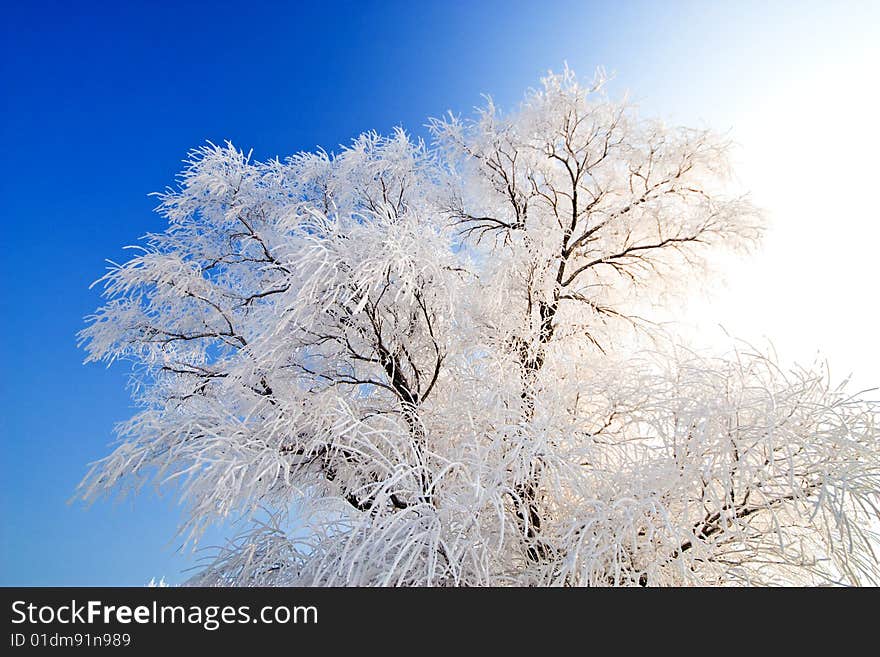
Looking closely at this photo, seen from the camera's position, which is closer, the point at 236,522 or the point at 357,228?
the point at 236,522

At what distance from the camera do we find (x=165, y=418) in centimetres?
353

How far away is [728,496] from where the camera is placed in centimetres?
236

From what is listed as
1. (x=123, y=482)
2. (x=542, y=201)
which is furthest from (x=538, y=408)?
(x=542, y=201)

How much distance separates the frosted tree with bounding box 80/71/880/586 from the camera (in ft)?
7.55

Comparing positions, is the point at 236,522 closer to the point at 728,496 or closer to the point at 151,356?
the point at 728,496

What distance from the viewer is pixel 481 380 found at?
341 cm

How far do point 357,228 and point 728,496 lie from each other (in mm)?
2175

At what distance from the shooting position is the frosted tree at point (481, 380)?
2.30 m
